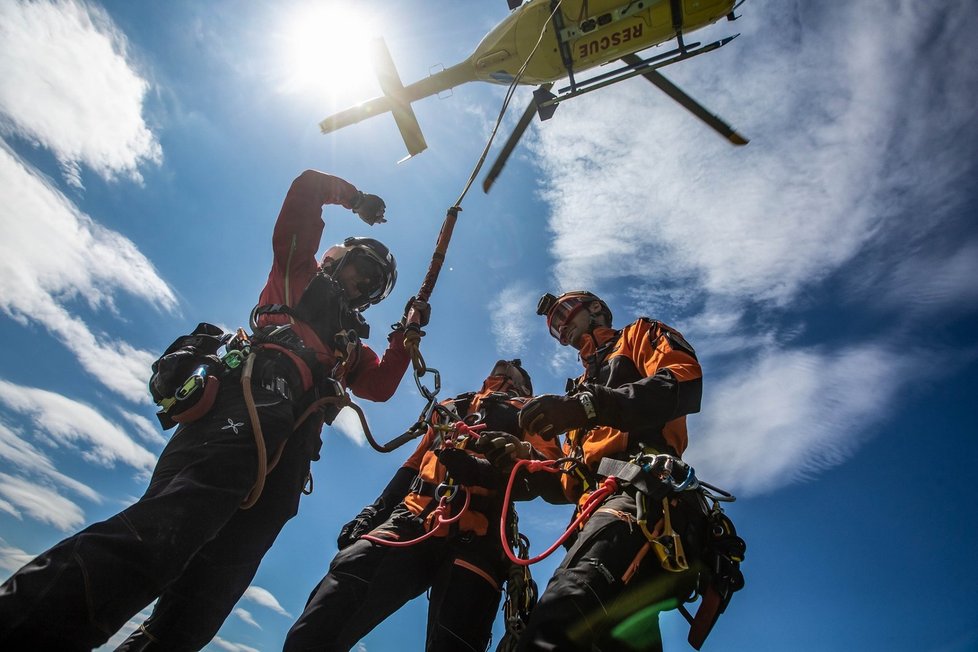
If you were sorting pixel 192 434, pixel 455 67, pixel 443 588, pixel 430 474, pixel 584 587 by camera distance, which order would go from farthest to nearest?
pixel 455 67 < pixel 430 474 < pixel 443 588 < pixel 192 434 < pixel 584 587

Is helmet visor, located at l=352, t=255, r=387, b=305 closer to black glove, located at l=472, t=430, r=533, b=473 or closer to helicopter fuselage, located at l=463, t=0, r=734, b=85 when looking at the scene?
black glove, located at l=472, t=430, r=533, b=473

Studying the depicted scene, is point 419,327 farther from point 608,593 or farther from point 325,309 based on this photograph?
point 608,593

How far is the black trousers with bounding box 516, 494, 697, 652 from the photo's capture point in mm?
1855

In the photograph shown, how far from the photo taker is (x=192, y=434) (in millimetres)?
2398

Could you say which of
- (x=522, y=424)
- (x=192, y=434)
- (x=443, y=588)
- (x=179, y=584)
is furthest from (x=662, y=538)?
(x=179, y=584)

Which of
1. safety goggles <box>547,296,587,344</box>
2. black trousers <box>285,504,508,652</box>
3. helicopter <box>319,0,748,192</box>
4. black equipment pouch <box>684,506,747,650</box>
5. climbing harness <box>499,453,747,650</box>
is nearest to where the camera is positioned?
climbing harness <box>499,453,747,650</box>

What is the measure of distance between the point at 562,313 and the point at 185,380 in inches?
118

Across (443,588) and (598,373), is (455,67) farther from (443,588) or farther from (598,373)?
(443,588)

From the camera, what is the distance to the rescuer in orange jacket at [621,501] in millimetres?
1932

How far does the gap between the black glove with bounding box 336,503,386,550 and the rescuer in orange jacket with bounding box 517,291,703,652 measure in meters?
2.04

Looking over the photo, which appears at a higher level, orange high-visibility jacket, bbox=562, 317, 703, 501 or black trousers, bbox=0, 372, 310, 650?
orange high-visibility jacket, bbox=562, 317, 703, 501

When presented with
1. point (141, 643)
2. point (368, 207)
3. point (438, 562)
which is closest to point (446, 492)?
point (438, 562)

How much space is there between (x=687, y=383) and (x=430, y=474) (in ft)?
7.80

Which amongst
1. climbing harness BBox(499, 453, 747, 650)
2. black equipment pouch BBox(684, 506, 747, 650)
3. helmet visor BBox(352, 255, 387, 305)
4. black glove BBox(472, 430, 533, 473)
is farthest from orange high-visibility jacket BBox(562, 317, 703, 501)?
helmet visor BBox(352, 255, 387, 305)
